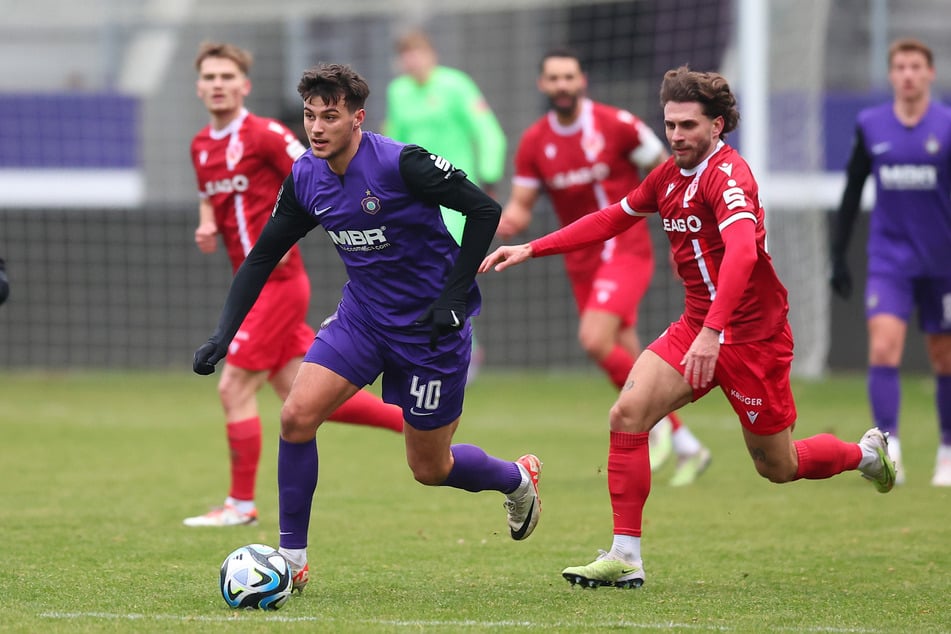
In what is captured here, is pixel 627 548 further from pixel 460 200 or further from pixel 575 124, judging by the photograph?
pixel 575 124

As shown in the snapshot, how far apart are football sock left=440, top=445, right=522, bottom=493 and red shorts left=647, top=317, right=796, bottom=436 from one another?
83 centimetres

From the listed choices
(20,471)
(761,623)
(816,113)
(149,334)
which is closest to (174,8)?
(149,334)

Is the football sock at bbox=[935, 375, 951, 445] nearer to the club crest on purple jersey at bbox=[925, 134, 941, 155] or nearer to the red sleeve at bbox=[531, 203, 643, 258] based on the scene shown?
the club crest on purple jersey at bbox=[925, 134, 941, 155]

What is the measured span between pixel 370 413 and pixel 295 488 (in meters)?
1.90

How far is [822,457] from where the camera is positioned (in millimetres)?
6344

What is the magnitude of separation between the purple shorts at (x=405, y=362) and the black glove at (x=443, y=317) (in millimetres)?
246

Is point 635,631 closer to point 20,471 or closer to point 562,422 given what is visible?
point 20,471

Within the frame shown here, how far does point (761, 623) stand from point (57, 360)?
500 inches

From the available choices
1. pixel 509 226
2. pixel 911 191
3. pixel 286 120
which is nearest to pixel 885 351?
pixel 911 191

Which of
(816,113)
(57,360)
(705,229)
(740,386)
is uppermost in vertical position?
(816,113)

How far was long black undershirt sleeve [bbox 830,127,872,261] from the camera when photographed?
913cm

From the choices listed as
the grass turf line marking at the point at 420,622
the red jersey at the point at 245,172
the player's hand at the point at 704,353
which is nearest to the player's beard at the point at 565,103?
the red jersey at the point at 245,172

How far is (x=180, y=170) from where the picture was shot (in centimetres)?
1703

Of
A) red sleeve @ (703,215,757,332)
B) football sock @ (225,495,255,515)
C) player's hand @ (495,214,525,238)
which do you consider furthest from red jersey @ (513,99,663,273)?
red sleeve @ (703,215,757,332)
